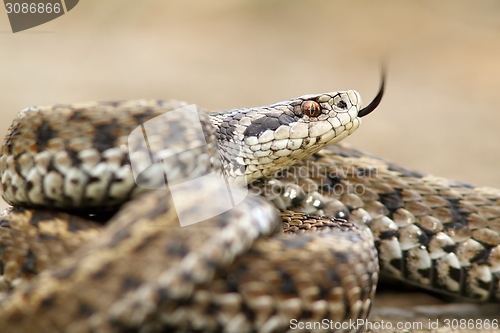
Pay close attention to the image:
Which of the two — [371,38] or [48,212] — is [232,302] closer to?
[48,212]

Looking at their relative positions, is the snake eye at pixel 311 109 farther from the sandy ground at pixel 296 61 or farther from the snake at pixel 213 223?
the sandy ground at pixel 296 61

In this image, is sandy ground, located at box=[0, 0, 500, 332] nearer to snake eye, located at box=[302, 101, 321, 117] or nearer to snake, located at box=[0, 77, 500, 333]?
snake, located at box=[0, 77, 500, 333]

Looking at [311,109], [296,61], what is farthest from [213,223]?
[296,61]

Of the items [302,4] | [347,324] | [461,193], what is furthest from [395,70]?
[347,324]

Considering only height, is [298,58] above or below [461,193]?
below

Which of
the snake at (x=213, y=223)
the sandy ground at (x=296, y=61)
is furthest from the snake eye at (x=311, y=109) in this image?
the sandy ground at (x=296, y=61)

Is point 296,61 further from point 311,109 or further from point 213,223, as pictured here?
point 213,223
